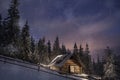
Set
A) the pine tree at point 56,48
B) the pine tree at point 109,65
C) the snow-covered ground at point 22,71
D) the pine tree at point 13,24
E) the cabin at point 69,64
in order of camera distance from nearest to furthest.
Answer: the snow-covered ground at point 22,71
the cabin at point 69,64
the pine tree at point 13,24
the pine tree at point 109,65
the pine tree at point 56,48

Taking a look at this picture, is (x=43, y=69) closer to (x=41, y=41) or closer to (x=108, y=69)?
(x=108, y=69)

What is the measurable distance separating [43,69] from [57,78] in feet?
5.91

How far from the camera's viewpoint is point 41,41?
103188 millimetres

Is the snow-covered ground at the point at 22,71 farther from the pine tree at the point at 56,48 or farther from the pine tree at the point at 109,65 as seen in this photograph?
the pine tree at the point at 56,48

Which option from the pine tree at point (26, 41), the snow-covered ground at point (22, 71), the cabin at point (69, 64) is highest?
the pine tree at point (26, 41)

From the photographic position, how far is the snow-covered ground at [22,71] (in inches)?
647

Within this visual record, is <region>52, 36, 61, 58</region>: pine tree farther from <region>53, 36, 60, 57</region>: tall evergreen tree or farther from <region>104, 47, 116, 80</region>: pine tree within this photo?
<region>104, 47, 116, 80</region>: pine tree

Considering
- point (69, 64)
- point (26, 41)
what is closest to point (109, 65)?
point (69, 64)

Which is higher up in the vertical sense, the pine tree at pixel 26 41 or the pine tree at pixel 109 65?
the pine tree at pixel 26 41

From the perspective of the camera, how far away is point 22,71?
17.7 meters

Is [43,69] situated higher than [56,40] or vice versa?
[56,40]

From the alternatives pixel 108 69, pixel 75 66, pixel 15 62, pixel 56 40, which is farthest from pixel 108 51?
pixel 56 40

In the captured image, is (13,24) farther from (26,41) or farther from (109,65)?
(109,65)

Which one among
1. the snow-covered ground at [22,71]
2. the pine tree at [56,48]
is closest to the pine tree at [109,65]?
Result: the snow-covered ground at [22,71]
